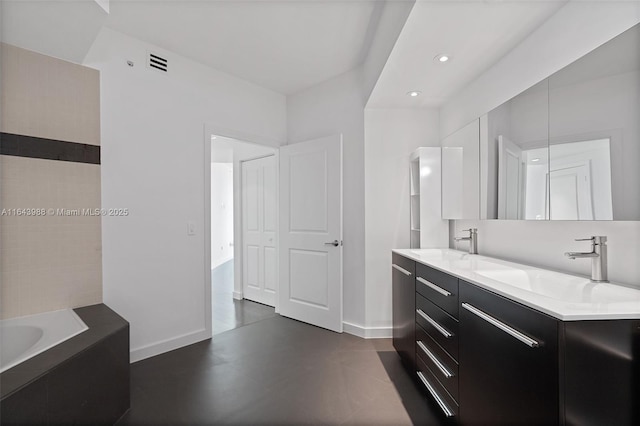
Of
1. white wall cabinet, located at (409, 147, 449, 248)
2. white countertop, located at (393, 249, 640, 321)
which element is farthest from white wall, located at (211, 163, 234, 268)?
white countertop, located at (393, 249, 640, 321)

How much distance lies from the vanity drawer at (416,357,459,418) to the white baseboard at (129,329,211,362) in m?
2.04

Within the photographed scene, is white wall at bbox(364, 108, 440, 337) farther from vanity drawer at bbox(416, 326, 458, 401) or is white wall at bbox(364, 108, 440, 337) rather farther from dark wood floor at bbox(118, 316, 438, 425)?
vanity drawer at bbox(416, 326, 458, 401)

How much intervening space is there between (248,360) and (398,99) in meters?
2.72

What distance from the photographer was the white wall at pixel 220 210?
27.0 ft

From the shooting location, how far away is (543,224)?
5.97ft

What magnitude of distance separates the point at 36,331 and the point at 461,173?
10.6 feet

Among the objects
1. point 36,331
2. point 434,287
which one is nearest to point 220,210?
point 36,331

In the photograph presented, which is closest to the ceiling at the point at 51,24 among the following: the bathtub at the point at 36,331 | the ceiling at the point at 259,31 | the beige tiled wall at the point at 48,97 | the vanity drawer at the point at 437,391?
the beige tiled wall at the point at 48,97

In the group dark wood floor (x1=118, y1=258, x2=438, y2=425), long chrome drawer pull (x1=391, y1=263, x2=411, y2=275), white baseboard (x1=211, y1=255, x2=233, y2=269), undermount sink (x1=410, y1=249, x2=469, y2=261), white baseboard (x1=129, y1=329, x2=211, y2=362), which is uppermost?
undermount sink (x1=410, y1=249, x2=469, y2=261)

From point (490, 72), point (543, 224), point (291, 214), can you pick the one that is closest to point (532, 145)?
point (543, 224)

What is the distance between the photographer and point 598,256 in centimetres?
138

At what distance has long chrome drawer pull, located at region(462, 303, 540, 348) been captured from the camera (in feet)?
3.51

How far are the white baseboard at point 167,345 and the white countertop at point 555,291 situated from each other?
7.36 feet

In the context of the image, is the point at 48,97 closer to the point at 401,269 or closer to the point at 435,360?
the point at 401,269
